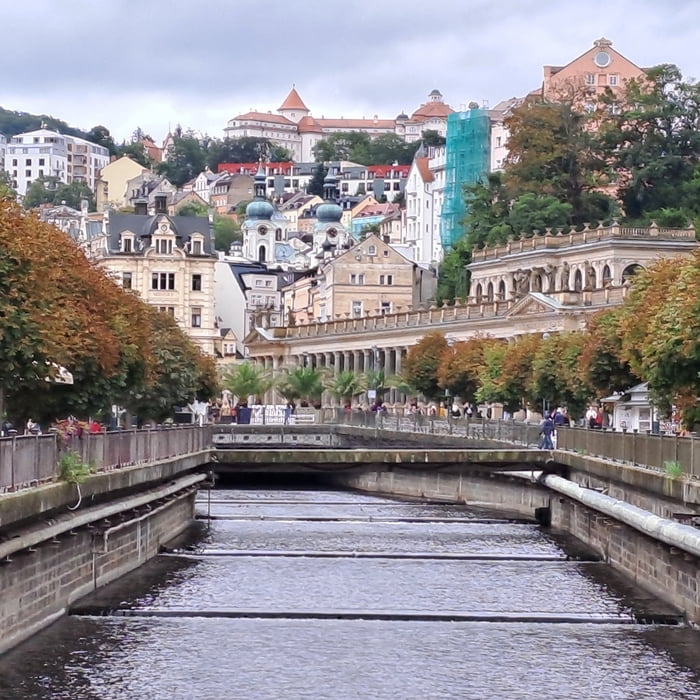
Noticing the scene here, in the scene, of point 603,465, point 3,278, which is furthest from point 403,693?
point 603,465

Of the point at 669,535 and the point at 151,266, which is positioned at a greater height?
the point at 151,266

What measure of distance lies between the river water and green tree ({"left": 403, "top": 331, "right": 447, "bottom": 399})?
213ft

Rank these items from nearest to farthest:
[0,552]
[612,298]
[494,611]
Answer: [0,552]
[494,611]
[612,298]

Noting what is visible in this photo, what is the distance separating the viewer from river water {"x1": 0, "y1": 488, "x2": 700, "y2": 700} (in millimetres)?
30641

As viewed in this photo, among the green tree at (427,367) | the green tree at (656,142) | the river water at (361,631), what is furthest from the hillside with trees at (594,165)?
the river water at (361,631)

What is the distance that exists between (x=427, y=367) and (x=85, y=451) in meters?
82.5

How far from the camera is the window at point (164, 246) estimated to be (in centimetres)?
17388

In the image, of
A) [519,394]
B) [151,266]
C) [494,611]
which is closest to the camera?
[494,611]

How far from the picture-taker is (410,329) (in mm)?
151500

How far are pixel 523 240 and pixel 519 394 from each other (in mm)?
57029

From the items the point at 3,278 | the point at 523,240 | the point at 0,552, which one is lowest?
the point at 0,552

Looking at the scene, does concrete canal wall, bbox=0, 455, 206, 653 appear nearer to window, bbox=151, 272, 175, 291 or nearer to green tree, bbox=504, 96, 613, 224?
green tree, bbox=504, 96, 613, 224

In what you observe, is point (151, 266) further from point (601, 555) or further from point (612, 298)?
point (601, 555)

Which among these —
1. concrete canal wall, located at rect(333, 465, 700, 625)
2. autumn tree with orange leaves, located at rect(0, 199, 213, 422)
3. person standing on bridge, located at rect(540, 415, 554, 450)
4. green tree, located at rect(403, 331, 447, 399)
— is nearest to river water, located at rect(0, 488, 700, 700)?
concrete canal wall, located at rect(333, 465, 700, 625)
